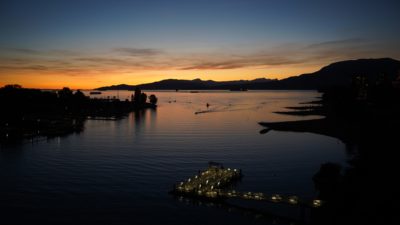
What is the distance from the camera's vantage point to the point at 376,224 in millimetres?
31016

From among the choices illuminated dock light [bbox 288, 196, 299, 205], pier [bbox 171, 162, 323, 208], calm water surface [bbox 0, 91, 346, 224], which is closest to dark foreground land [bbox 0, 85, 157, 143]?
calm water surface [bbox 0, 91, 346, 224]

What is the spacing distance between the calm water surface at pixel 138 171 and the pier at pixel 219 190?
1696 mm

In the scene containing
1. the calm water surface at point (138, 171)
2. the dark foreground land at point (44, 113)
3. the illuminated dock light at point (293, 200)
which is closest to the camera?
the illuminated dock light at point (293, 200)

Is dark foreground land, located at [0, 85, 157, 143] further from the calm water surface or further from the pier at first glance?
the pier

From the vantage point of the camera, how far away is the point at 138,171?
5709 centimetres

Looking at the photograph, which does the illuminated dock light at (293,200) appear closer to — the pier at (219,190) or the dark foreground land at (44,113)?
the pier at (219,190)

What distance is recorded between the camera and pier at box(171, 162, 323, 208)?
39.2m

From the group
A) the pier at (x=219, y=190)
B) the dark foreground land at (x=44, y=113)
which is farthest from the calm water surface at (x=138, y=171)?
the dark foreground land at (x=44, y=113)

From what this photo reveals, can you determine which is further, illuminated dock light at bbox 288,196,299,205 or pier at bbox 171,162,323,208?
pier at bbox 171,162,323,208

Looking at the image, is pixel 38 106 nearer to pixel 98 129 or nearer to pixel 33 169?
pixel 98 129

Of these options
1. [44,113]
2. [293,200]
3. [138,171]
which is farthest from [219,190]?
[44,113]

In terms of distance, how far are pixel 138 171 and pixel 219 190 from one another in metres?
17.6

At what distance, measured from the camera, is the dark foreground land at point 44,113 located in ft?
318

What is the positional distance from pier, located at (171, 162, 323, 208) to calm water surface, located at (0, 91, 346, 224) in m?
1.70
